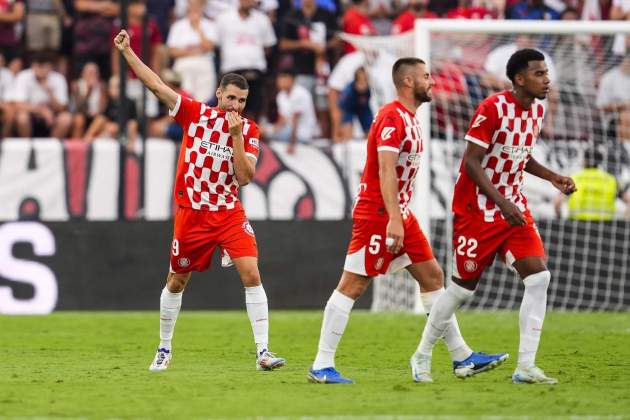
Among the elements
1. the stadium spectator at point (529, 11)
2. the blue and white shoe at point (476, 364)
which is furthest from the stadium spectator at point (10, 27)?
the blue and white shoe at point (476, 364)

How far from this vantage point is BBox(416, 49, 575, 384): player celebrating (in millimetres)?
8562

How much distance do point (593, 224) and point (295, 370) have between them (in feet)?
27.1

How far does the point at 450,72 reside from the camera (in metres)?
17.8

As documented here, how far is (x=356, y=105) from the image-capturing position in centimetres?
1922

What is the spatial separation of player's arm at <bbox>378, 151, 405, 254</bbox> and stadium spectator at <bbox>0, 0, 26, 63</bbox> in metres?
12.4

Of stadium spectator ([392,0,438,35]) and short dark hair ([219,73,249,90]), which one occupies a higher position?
stadium spectator ([392,0,438,35])

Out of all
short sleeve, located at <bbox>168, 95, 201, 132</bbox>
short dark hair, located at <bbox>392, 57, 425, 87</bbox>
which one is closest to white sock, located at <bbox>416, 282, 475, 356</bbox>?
short dark hair, located at <bbox>392, 57, 425, 87</bbox>

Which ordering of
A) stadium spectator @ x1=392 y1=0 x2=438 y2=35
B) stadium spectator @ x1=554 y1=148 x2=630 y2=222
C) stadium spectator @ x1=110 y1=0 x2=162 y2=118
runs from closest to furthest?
stadium spectator @ x1=554 y1=148 x2=630 y2=222 < stadium spectator @ x1=110 y1=0 x2=162 y2=118 < stadium spectator @ x1=392 y1=0 x2=438 y2=35

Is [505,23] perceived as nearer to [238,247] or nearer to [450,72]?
[450,72]

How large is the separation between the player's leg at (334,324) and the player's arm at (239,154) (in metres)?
1.42

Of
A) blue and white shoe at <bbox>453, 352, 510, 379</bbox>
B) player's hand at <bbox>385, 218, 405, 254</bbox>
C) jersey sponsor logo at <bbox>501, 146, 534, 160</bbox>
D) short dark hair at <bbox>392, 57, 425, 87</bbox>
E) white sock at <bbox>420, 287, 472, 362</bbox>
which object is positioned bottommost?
blue and white shoe at <bbox>453, 352, 510, 379</bbox>

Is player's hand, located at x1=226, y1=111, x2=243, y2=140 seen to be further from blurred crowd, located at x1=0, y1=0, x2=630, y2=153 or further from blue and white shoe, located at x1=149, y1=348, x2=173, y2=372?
blurred crowd, located at x1=0, y1=0, x2=630, y2=153

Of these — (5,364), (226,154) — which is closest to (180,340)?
(5,364)

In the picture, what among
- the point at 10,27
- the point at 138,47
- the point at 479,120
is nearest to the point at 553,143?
the point at 138,47
